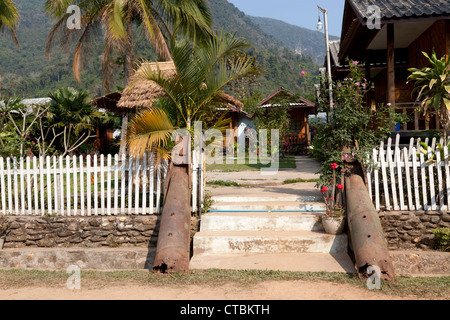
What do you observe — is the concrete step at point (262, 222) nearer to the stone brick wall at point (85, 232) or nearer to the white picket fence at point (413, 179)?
the stone brick wall at point (85, 232)

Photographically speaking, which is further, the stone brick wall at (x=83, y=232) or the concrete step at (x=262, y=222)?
the stone brick wall at (x=83, y=232)

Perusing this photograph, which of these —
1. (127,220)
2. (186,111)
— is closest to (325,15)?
(186,111)

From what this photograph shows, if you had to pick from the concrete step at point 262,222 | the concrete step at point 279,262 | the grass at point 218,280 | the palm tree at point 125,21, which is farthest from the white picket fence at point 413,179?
the palm tree at point 125,21

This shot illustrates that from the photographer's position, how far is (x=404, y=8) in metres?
9.02

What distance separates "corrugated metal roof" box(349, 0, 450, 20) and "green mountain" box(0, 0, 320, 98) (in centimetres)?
686

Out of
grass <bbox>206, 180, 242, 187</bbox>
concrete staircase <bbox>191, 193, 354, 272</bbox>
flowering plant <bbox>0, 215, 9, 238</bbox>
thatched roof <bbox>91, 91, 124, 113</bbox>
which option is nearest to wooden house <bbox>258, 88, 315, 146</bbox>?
grass <bbox>206, 180, 242, 187</bbox>

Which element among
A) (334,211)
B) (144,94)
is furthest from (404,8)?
(144,94)

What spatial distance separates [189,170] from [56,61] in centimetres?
6937

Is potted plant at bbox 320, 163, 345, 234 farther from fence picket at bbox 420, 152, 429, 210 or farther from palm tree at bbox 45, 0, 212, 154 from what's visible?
palm tree at bbox 45, 0, 212, 154

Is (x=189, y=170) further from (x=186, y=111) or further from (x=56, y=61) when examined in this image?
(x=56, y=61)

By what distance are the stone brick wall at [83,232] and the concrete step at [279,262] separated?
4.42 feet

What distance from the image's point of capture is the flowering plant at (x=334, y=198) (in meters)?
6.20
